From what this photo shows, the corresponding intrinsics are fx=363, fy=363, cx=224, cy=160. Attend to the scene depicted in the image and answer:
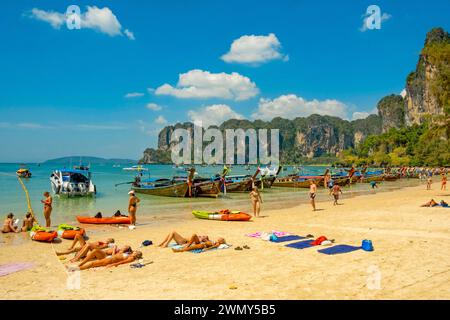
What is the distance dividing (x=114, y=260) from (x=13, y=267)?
8.31 feet

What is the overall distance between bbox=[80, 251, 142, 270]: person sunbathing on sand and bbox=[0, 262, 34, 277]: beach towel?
65.0 inches

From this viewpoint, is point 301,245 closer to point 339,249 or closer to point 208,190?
point 339,249

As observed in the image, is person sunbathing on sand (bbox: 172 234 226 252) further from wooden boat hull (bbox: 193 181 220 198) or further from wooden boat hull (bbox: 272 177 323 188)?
wooden boat hull (bbox: 272 177 323 188)

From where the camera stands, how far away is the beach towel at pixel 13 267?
8230 millimetres

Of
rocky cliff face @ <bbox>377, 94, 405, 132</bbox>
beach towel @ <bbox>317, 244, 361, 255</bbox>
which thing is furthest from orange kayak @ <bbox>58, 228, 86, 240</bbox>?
rocky cliff face @ <bbox>377, 94, 405, 132</bbox>

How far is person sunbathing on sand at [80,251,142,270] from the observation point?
8.26 m

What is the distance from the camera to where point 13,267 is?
873 cm

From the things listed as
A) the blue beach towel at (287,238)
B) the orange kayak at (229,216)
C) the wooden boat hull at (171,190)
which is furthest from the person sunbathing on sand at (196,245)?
the wooden boat hull at (171,190)

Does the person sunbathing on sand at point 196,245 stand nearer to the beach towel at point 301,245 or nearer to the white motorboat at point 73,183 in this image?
the beach towel at point 301,245

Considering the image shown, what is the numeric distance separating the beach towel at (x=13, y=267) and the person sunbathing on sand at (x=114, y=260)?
1.65m

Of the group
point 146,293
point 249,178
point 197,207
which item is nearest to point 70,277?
point 146,293

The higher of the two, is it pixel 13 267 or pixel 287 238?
pixel 287 238

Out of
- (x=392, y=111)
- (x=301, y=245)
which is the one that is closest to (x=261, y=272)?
(x=301, y=245)
